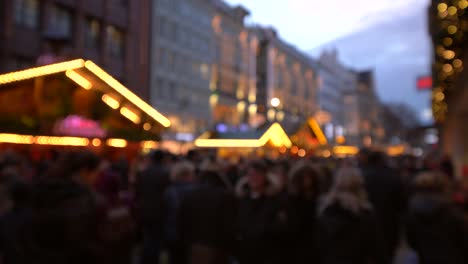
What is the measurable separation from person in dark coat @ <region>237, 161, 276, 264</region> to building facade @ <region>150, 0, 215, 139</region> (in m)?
39.5

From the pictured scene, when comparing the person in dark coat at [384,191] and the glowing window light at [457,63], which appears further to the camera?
the glowing window light at [457,63]

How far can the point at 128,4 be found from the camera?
121ft

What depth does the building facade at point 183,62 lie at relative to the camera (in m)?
46.6

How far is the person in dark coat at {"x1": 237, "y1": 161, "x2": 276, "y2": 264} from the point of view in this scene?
573cm

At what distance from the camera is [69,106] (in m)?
19.5

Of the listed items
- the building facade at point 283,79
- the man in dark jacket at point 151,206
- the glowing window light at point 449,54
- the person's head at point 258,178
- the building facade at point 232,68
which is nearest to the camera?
the person's head at point 258,178

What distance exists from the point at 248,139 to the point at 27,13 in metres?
12.4

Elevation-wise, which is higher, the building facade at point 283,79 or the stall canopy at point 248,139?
the building facade at point 283,79

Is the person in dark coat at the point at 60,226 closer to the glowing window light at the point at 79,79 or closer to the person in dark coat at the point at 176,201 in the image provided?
the person in dark coat at the point at 176,201

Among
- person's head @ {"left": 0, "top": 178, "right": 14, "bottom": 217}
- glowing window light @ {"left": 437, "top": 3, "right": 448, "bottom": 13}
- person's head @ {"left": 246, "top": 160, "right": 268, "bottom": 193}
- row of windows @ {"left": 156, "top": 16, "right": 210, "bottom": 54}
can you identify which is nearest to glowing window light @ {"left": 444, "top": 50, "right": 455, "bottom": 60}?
glowing window light @ {"left": 437, "top": 3, "right": 448, "bottom": 13}

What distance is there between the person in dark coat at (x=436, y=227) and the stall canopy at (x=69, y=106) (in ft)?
47.6

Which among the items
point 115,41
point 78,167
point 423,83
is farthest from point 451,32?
point 423,83

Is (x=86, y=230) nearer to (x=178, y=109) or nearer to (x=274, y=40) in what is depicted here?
(x=178, y=109)

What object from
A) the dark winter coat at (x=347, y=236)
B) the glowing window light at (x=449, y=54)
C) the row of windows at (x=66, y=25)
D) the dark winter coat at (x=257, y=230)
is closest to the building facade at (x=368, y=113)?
the row of windows at (x=66, y=25)
